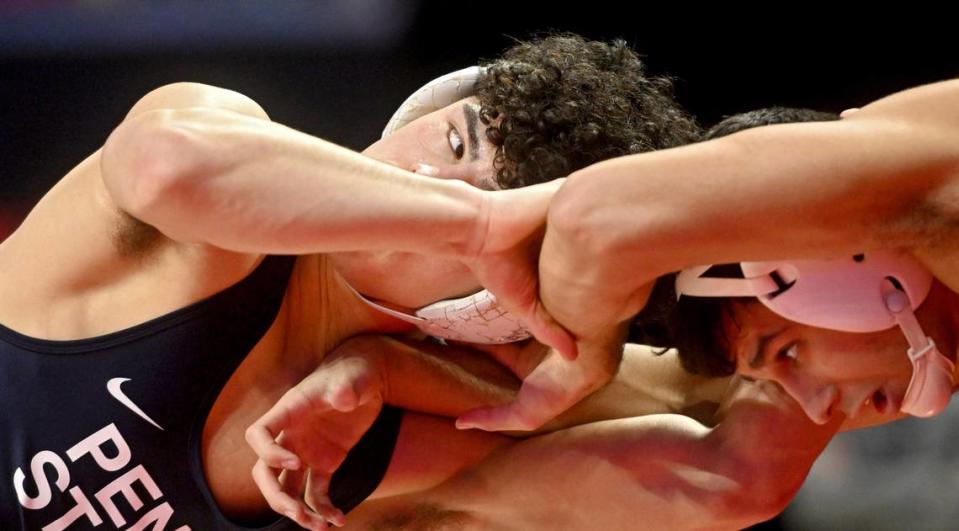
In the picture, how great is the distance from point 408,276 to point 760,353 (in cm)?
63

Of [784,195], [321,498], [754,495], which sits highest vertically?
[784,195]

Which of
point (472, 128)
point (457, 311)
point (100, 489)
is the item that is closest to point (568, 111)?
point (472, 128)

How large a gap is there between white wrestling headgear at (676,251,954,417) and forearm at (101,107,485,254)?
468mm

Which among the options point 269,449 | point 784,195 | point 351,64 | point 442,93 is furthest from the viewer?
point 351,64

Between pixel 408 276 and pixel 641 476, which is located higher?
pixel 408 276

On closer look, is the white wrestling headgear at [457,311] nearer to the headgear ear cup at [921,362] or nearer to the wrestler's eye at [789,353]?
the wrestler's eye at [789,353]

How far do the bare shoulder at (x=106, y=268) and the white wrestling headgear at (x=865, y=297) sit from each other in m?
0.93

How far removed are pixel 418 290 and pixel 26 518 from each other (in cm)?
83

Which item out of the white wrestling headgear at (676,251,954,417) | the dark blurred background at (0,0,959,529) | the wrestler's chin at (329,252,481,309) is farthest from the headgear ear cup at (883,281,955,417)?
the dark blurred background at (0,0,959,529)

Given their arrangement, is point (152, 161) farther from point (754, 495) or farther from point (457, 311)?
point (754, 495)

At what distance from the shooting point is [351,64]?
A: 3201 mm

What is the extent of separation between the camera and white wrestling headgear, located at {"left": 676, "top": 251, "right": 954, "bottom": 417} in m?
1.69

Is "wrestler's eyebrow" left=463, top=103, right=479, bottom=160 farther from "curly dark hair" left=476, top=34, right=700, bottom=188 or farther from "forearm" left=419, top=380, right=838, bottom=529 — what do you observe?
"forearm" left=419, top=380, right=838, bottom=529

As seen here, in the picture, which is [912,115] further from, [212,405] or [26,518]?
[26,518]
